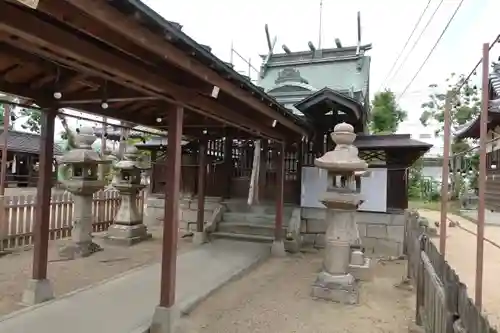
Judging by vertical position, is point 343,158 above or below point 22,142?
below

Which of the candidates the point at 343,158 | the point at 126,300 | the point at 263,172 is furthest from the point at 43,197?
the point at 263,172

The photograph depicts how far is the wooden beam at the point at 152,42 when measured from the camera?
97.2 inches

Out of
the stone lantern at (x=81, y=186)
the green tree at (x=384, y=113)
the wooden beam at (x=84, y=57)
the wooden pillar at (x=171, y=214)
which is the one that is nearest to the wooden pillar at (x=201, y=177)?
the stone lantern at (x=81, y=186)

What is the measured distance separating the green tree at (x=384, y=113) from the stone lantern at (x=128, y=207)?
1809 cm

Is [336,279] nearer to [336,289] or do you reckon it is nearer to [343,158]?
[336,289]

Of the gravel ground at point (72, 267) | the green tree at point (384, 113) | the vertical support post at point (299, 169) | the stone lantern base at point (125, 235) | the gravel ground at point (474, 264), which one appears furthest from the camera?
the green tree at point (384, 113)

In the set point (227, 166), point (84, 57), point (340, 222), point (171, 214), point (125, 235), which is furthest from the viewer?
point (227, 166)

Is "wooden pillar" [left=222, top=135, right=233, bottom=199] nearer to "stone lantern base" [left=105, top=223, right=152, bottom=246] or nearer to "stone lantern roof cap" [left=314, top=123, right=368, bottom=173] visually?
"stone lantern base" [left=105, top=223, right=152, bottom=246]

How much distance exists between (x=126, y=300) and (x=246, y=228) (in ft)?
17.6

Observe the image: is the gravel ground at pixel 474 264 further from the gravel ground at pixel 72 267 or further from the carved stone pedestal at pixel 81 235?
the carved stone pedestal at pixel 81 235

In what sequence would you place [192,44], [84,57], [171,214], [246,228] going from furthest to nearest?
[246,228] → [171,214] → [192,44] → [84,57]

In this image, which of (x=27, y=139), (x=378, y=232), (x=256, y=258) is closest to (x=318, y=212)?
(x=378, y=232)

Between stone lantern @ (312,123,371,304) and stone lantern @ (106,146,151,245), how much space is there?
17.8ft

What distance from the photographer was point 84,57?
3.13 metres
